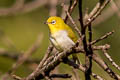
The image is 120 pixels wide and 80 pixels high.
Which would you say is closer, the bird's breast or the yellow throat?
the bird's breast

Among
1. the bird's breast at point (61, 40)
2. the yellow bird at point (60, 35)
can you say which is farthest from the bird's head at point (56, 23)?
the bird's breast at point (61, 40)

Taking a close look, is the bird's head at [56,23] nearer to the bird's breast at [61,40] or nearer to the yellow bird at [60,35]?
the yellow bird at [60,35]

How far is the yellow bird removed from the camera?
127 inches

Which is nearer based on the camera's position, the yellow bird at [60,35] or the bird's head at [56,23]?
the yellow bird at [60,35]

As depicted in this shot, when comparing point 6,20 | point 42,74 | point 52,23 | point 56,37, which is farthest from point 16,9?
point 6,20

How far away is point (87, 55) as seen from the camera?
189 cm

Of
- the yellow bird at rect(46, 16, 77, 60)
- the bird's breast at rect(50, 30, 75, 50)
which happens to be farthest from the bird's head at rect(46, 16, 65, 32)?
the bird's breast at rect(50, 30, 75, 50)

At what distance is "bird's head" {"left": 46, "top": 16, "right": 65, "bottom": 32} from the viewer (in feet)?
12.1

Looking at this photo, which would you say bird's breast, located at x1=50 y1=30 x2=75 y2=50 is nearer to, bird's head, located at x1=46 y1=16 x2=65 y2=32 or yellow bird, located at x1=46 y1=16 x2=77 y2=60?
yellow bird, located at x1=46 y1=16 x2=77 y2=60

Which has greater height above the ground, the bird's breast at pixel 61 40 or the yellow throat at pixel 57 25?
the yellow throat at pixel 57 25

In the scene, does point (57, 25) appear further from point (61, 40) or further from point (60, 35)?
point (61, 40)

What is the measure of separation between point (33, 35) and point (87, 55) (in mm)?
6418

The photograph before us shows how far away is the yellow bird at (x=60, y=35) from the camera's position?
323cm

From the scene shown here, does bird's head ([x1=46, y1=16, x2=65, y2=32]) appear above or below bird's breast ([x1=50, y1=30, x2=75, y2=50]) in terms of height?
above
